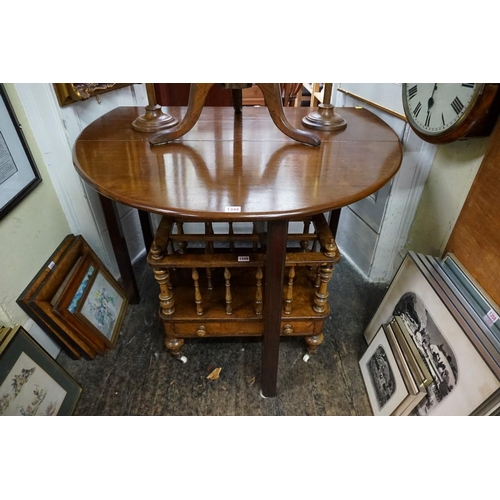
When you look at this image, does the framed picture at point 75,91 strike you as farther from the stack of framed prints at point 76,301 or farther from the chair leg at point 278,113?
the chair leg at point 278,113

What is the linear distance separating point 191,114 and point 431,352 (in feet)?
3.65

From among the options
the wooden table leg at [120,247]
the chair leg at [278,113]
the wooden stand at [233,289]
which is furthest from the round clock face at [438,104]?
the wooden table leg at [120,247]

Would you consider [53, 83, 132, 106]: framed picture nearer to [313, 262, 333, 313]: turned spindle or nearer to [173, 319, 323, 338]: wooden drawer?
[173, 319, 323, 338]: wooden drawer

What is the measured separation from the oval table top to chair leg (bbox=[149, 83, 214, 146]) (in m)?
0.03

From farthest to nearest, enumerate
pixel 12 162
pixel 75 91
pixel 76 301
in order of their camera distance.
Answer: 1. pixel 76 301
2. pixel 75 91
3. pixel 12 162

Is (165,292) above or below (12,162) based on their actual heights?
below

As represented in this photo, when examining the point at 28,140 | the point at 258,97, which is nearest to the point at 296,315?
the point at 28,140

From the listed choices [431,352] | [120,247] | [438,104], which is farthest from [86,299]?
[438,104]

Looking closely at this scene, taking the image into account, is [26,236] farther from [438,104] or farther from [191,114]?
[438,104]

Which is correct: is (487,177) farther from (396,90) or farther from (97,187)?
(97,187)

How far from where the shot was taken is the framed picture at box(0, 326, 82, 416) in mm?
1068

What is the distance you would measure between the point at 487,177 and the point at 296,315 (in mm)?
794

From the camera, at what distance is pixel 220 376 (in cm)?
144

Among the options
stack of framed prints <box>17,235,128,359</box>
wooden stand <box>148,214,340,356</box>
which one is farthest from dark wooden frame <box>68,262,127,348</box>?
wooden stand <box>148,214,340,356</box>
